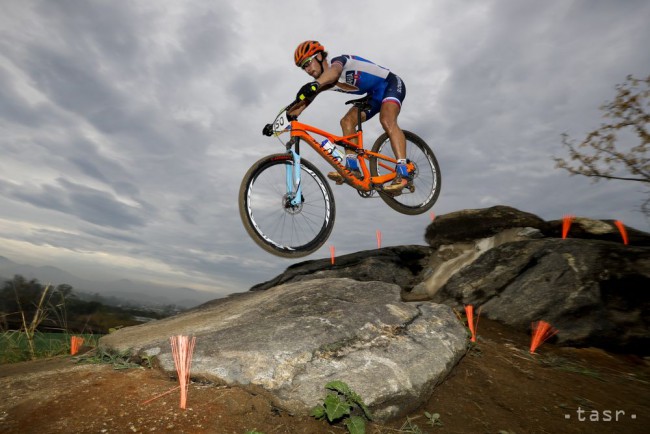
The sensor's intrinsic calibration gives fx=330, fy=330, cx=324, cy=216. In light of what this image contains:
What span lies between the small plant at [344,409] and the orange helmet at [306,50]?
5.61 metres

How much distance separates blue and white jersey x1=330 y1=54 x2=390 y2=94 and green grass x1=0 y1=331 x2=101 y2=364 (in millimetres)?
6213

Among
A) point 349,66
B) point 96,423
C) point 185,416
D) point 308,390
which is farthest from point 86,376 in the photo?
point 349,66

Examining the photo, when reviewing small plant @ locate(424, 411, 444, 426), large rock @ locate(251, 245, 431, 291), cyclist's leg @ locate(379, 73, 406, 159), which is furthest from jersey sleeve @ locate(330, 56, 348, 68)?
small plant @ locate(424, 411, 444, 426)

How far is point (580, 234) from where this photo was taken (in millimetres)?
6660

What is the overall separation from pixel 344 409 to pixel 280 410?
1.51 feet

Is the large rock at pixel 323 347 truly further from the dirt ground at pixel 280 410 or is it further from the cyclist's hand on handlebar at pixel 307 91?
the cyclist's hand on handlebar at pixel 307 91

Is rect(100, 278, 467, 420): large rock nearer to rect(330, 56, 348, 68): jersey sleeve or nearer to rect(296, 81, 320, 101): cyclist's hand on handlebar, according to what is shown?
rect(296, 81, 320, 101): cyclist's hand on handlebar

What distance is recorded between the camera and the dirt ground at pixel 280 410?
6.89 ft

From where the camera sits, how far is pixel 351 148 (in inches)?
270

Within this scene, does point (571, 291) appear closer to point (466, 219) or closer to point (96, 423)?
point (466, 219)

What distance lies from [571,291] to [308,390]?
466 cm

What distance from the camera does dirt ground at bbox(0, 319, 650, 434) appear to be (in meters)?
2.10

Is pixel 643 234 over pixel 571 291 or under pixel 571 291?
over

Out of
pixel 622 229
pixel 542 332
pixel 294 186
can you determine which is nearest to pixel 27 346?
pixel 294 186
